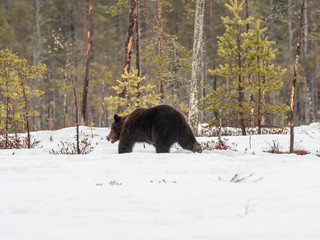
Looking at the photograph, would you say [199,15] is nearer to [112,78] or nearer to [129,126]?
[129,126]

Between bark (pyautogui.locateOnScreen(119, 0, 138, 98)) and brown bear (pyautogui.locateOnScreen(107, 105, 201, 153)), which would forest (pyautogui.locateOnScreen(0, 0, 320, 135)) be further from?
brown bear (pyautogui.locateOnScreen(107, 105, 201, 153))

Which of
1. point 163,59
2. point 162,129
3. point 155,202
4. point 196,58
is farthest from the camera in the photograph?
point 163,59

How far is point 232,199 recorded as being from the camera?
2.77 m

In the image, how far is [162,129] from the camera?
6.13m

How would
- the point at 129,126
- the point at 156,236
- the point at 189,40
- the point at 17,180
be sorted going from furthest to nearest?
the point at 189,40, the point at 129,126, the point at 17,180, the point at 156,236

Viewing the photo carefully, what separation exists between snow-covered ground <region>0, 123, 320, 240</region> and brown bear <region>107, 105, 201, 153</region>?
1.47m

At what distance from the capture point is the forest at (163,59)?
33.5 ft

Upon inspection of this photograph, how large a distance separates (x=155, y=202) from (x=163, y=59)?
13.1 meters

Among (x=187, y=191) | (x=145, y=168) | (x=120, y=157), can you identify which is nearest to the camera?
(x=187, y=191)

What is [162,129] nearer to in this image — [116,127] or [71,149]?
[116,127]

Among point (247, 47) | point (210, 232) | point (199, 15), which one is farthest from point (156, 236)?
point (247, 47)

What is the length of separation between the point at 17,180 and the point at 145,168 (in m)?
1.85

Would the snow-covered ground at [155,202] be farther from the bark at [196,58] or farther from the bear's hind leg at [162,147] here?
the bark at [196,58]

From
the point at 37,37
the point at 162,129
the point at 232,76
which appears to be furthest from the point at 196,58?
the point at 37,37
